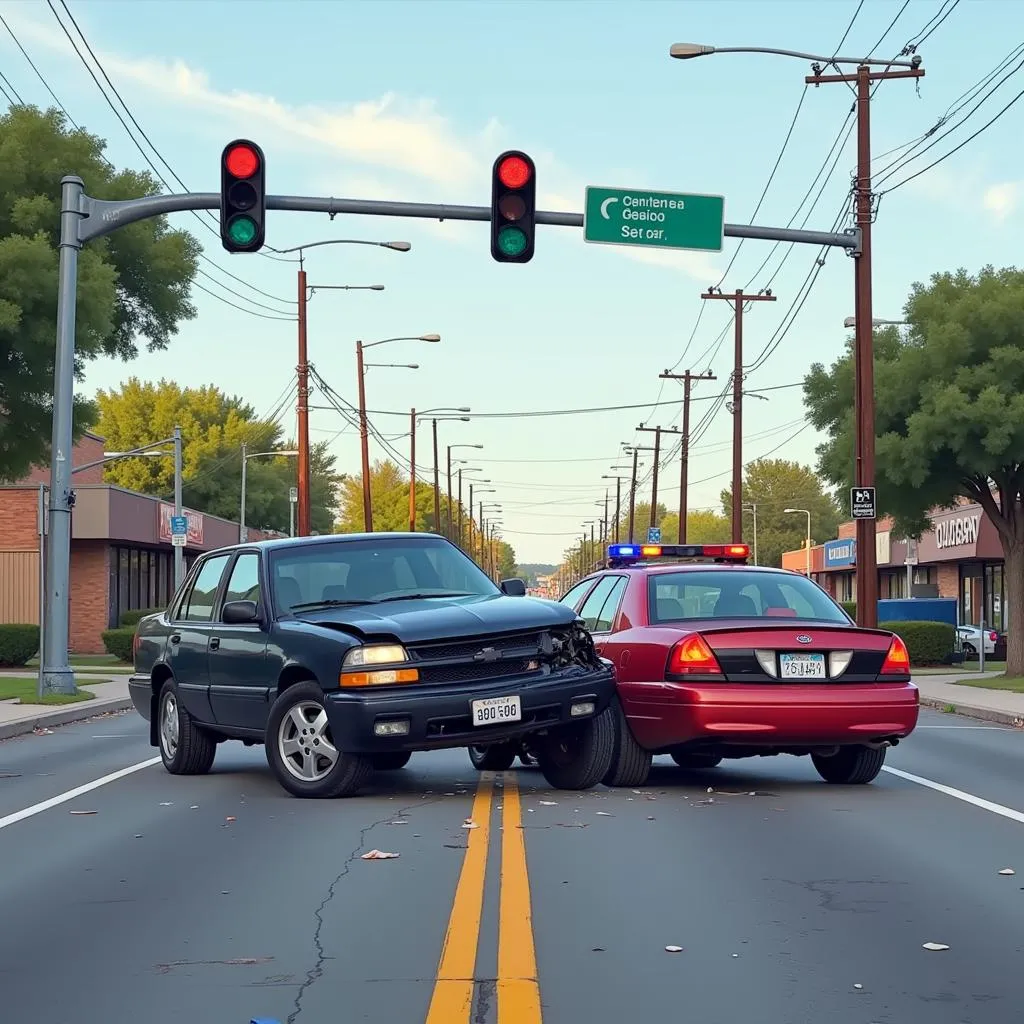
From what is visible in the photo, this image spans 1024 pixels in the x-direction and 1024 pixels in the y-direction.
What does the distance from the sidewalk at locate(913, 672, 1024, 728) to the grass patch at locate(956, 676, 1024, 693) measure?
9.9 inches

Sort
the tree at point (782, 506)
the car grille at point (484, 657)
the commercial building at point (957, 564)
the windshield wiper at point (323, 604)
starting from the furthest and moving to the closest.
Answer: the tree at point (782, 506) < the commercial building at point (957, 564) < the windshield wiper at point (323, 604) < the car grille at point (484, 657)

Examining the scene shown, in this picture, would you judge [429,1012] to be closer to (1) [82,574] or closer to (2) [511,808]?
(2) [511,808]

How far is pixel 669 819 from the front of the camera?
10664 millimetres

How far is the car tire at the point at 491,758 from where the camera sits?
13680mm

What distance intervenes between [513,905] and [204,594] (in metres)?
6.92

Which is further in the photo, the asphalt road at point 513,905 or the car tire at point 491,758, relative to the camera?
the car tire at point 491,758

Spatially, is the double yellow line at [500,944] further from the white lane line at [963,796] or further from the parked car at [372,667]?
the white lane line at [963,796]

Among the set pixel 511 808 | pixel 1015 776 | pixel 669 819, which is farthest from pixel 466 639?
pixel 1015 776

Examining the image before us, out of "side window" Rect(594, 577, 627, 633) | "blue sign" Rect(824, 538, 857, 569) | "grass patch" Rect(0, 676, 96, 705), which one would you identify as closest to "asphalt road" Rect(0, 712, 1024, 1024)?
"side window" Rect(594, 577, 627, 633)

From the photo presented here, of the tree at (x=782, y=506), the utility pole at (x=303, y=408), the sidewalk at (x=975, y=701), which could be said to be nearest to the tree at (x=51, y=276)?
the utility pole at (x=303, y=408)

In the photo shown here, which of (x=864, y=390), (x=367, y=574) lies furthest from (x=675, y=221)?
(x=367, y=574)

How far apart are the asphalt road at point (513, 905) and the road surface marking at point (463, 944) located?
0.05 ft

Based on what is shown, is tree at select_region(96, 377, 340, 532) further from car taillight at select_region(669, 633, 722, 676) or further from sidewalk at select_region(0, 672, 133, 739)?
car taillight at select_region(669, 633, 722, 676)

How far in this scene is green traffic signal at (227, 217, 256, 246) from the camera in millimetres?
19859
